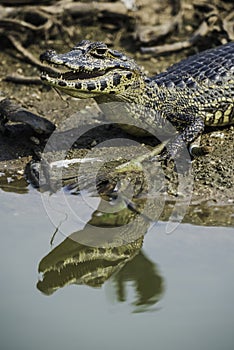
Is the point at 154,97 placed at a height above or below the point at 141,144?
above

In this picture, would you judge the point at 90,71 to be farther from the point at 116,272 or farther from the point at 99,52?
the point at 116,272

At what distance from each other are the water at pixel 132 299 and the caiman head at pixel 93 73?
1299mm

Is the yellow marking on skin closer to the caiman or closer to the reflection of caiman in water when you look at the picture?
the caiman

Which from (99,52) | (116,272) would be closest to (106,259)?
(116,272)

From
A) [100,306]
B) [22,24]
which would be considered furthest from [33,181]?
[22,24]

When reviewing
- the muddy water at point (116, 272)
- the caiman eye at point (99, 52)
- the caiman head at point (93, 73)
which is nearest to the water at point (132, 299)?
the muddy water at point (116, 272)

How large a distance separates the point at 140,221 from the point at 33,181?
1.19m

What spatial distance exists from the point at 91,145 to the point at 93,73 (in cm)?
85

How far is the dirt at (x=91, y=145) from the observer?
596 cm

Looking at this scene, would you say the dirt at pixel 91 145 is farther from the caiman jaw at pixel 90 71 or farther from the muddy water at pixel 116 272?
the caiman jaw at pixel 90 71

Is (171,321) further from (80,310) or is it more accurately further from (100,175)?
(100,175)

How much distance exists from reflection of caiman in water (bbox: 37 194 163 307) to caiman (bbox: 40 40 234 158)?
1034 millimetres

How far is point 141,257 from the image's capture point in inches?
→ 208

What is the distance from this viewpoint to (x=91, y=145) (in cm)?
696
